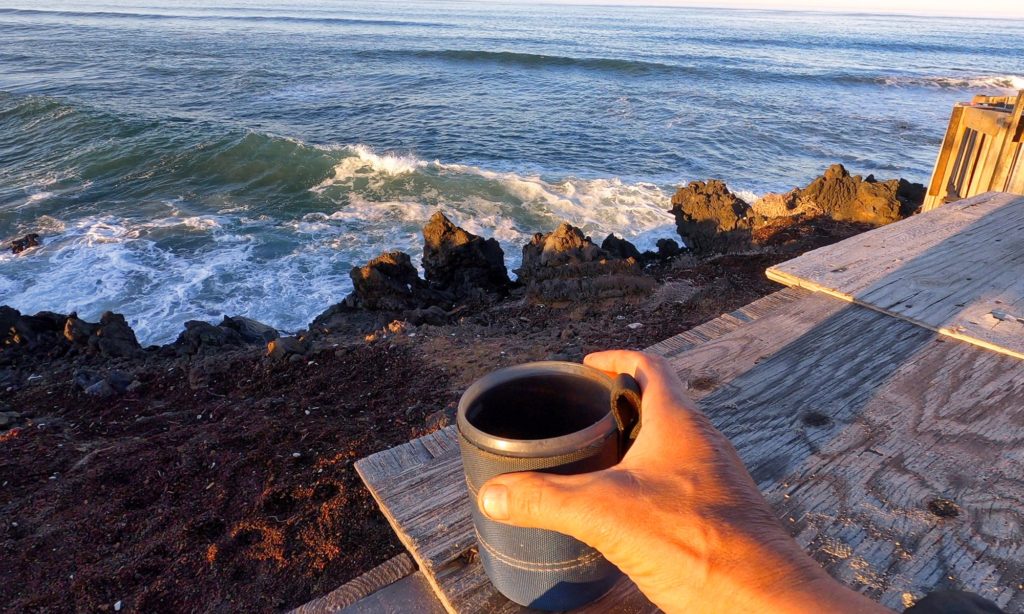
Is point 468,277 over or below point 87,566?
below

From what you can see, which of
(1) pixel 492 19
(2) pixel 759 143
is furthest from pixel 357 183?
(1) pixel 492 19

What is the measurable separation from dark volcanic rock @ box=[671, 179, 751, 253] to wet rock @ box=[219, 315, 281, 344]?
248 inches

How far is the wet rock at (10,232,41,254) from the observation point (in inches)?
415

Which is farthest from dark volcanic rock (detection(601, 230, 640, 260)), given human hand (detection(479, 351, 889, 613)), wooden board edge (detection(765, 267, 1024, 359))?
human hand (detection(479, 351, 889, 613))

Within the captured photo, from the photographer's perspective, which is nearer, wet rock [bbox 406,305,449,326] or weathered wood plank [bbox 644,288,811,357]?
weathered wood plank [bbox 644,288,811,357]

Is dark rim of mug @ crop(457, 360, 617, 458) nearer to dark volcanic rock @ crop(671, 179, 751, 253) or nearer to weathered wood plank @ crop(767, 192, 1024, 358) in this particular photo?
weathered wood plank @ crop(767, 192, 1024, 358)

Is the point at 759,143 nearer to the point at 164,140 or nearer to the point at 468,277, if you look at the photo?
the point at 468,277

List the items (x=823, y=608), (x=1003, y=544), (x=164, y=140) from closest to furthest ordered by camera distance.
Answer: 1. (x=823, y=608)
2. (x=1003, y=544)
3. (x=164, y=140)

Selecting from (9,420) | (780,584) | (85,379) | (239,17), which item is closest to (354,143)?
(85,379)

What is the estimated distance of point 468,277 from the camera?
330 inches

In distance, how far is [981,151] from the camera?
5.72 meters

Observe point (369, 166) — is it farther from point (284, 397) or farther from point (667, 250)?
point (284, 397)

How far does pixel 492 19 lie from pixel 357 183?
1722 inches

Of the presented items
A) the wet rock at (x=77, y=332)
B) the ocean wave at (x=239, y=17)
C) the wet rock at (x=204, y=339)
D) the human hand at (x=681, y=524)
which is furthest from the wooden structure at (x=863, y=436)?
the ocean wave at (x=239, y=17)
